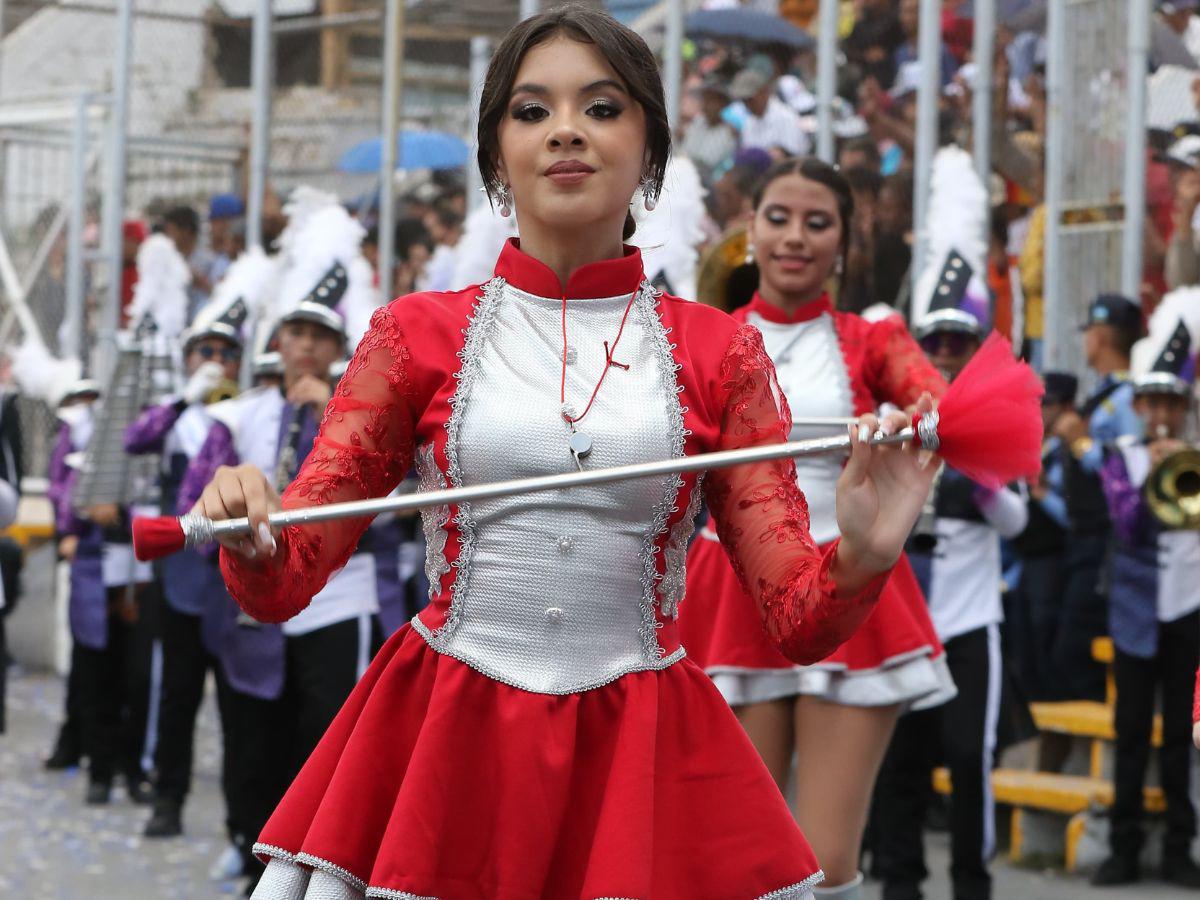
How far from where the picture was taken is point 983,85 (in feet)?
27.9

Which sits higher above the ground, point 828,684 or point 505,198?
point 505,198

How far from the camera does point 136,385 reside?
9180 mm

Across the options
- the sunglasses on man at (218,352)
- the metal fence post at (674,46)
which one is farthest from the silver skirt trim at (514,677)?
the metal fence post at (674,46)

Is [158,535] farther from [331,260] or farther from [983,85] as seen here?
[983,85]

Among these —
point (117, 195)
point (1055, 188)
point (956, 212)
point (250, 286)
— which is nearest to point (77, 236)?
point (117, 195)

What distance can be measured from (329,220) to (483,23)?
2.74 m

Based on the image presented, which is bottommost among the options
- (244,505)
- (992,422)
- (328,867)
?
(328,867)

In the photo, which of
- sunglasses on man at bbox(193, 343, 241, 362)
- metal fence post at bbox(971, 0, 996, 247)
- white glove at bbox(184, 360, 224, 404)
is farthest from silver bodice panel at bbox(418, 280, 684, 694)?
sunglasses on man at bbox(193, 343, 241, 362)

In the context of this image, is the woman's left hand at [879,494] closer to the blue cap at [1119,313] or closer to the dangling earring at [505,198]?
the dangling earring at [505,198]

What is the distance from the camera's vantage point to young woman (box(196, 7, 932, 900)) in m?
2.66

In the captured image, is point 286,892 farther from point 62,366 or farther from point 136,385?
point 62,366

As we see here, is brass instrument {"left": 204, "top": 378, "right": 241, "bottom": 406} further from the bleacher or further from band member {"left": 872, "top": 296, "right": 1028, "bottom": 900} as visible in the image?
the bleacher

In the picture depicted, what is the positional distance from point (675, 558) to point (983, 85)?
6.05 metres

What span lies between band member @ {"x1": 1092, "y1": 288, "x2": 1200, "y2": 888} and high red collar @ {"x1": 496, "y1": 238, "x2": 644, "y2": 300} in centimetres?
449
